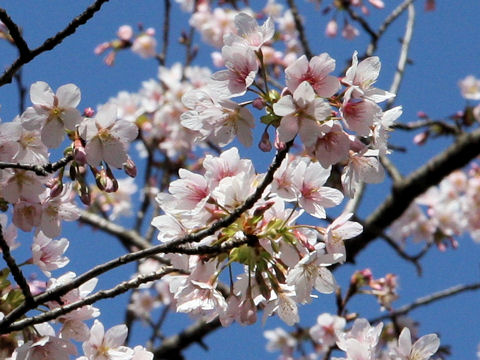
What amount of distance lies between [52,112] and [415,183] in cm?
292

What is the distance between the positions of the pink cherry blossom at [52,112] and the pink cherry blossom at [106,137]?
0.06 metres

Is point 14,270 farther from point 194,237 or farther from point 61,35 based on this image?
point 61,35

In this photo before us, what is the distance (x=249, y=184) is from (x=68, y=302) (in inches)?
25.8

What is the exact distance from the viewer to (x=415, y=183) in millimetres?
4309

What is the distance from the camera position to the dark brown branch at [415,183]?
4.23 metres

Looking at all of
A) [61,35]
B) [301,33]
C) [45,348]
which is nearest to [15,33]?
[61,35]

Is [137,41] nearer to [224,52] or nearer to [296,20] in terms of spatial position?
[296,20]

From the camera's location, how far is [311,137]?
1.61m

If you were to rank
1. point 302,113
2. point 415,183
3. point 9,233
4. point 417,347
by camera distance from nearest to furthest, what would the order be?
point 302,113, point 417,347, point 9,233, point 415,183

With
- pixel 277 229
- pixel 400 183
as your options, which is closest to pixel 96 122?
pixel 277 229

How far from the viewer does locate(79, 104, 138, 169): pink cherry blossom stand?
5.88ft

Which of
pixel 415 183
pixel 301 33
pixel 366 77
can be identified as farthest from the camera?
pixel 301 33

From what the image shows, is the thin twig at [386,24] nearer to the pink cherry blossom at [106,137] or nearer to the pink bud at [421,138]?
the pink bud at [421,138]

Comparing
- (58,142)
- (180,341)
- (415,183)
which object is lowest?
(180,341)
